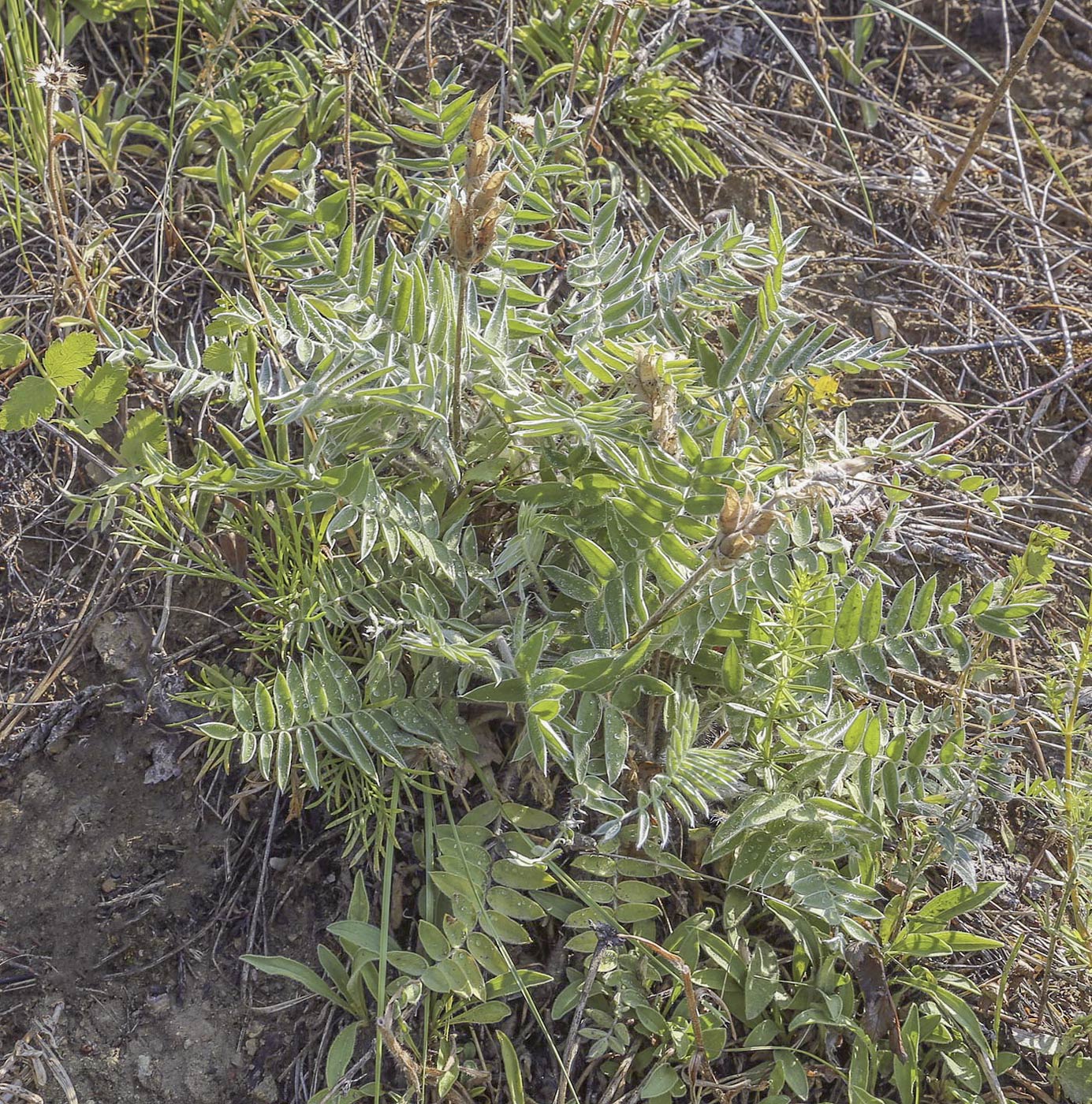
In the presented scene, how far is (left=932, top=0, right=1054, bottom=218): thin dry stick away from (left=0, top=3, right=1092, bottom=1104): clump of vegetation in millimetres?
1161

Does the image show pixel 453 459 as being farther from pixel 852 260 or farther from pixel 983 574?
pixel 852 260

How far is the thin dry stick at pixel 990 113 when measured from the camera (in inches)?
107

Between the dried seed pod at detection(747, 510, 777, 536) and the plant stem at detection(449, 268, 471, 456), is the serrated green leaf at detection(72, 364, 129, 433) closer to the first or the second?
the plant stem at detection(449, 268, 471, 456)

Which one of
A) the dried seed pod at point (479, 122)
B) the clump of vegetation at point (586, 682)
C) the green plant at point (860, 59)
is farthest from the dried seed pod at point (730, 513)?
the green plant at point (860, 59)

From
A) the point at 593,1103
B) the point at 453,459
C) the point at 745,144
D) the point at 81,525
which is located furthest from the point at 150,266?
the point at 593,1103

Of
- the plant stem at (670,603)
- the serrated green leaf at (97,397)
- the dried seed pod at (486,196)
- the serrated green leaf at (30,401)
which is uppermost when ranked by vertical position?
the dried seed pod at (486,196)

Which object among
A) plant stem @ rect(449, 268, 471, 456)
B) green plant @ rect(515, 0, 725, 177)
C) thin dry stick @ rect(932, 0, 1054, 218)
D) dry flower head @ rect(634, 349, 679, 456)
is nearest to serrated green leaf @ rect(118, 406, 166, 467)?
plant stem @ rect(449, 268, 471, 456)

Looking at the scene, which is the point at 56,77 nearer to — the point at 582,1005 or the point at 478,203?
the point at 478,203

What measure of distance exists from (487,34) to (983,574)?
6.88 ft

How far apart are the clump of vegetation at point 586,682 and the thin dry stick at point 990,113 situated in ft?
3.81

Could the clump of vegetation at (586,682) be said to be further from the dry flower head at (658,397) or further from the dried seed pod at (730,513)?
the dried seed pod at (730,513)

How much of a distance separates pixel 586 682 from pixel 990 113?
7.07ft

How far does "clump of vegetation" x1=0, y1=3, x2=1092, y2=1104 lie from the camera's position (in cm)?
186

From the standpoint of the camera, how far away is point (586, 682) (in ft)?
6.02
